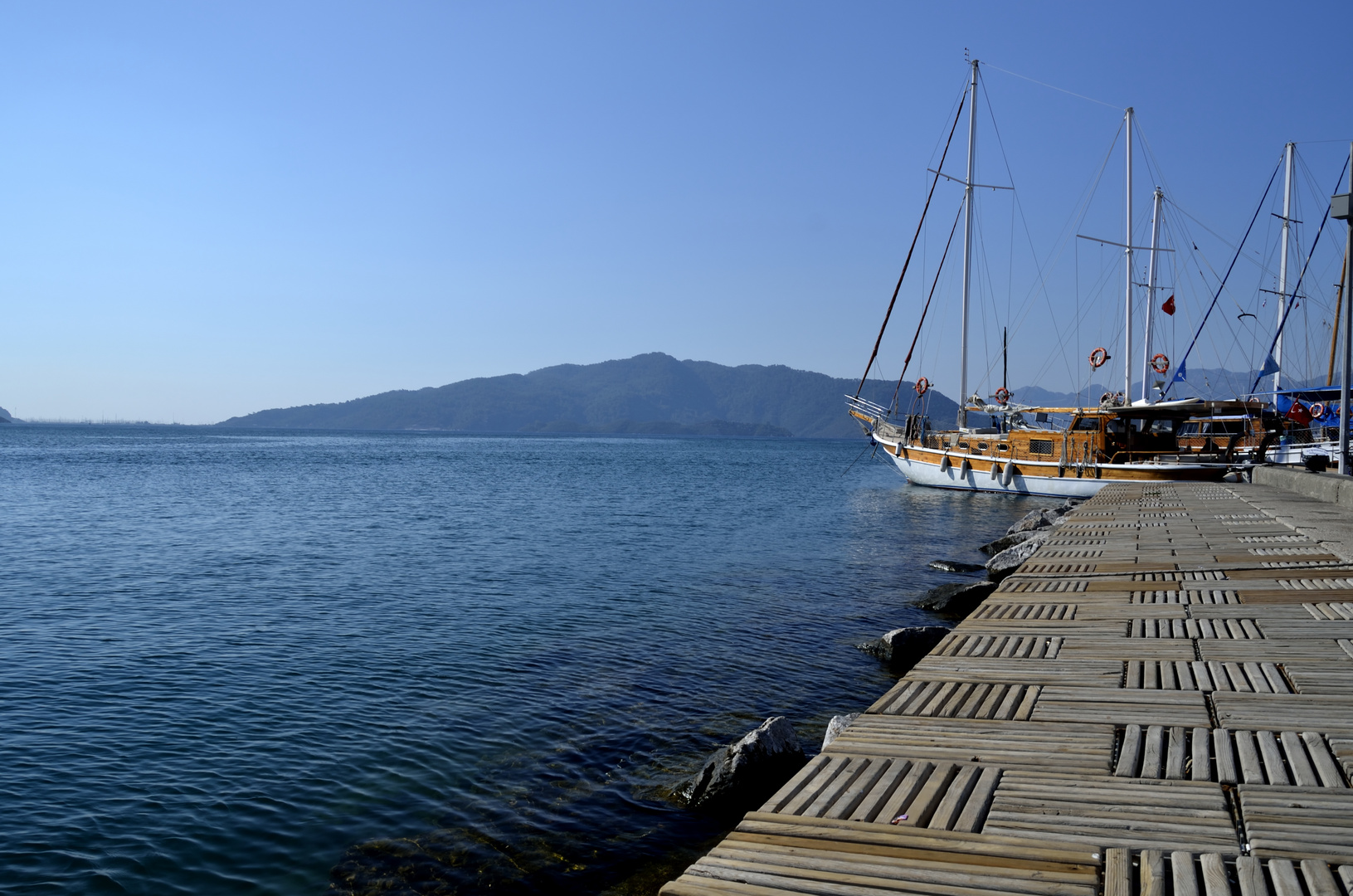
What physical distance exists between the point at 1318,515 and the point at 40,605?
22.3m

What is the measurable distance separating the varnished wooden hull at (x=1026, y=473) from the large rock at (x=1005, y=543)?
1240 cm

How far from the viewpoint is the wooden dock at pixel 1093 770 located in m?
3.41

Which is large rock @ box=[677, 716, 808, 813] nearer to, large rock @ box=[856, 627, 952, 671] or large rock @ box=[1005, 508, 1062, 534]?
large rock @ box=[856, 627, 952, 671]

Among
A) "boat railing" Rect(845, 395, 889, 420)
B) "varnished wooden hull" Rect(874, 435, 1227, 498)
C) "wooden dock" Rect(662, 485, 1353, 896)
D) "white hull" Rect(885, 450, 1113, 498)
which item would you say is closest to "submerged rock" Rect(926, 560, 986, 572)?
"wooden dock" Rect(662, 485, 1353, 896)

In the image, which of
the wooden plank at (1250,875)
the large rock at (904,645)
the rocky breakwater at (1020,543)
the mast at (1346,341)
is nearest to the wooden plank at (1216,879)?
the wooden plank at (1250,875)

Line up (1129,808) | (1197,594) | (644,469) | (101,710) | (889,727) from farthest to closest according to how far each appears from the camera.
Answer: (644,469) < (101,710) < (1197,594) < (889,727) < (1129,808)

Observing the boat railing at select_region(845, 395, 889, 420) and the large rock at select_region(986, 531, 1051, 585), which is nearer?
the large rock at select_region(986, 531, 1051, 585)

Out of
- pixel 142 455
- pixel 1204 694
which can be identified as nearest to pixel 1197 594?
pixel 1204 694

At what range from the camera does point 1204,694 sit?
18.9ft

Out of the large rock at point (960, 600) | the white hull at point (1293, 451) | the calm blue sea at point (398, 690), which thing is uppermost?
the white hull at point (1293, 451)

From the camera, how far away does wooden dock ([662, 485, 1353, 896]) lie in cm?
341

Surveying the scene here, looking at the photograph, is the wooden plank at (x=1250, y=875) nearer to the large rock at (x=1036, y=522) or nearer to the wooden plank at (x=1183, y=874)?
the wooden plank at (x=1183, y=874)

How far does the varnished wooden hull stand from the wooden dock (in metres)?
27.3

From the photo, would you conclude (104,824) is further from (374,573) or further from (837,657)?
(374,573)
